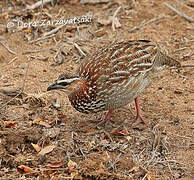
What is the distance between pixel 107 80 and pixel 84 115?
1151 millimetres

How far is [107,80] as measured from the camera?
6.95 meters

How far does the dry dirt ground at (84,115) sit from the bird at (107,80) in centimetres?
54

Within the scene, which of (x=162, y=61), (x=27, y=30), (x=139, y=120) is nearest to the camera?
(x=139, y=120)

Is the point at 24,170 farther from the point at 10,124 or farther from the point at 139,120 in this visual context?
the point at 139,120

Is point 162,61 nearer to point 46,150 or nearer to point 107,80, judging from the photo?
point 107,80

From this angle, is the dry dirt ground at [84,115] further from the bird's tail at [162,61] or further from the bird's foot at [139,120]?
the bird's tail at [162,61]

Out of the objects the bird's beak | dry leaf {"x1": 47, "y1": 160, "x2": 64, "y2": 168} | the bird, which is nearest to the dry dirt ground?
dry leaf {"x1": 47, "y1": 160, "x2": 64, "y2": 168}

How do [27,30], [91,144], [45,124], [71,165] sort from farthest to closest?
[27,30]
[45,124]
[91,144]
[71,165]

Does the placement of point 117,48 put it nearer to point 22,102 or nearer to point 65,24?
point 22,102

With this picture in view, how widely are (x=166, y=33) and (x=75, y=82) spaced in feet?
13.6

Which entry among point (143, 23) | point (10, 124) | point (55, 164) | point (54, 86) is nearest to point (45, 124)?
point (10, 124)

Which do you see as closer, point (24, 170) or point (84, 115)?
point (24, 170)

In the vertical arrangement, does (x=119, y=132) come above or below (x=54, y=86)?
below

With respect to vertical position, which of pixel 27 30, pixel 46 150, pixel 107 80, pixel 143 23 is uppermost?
pixel 107 80
